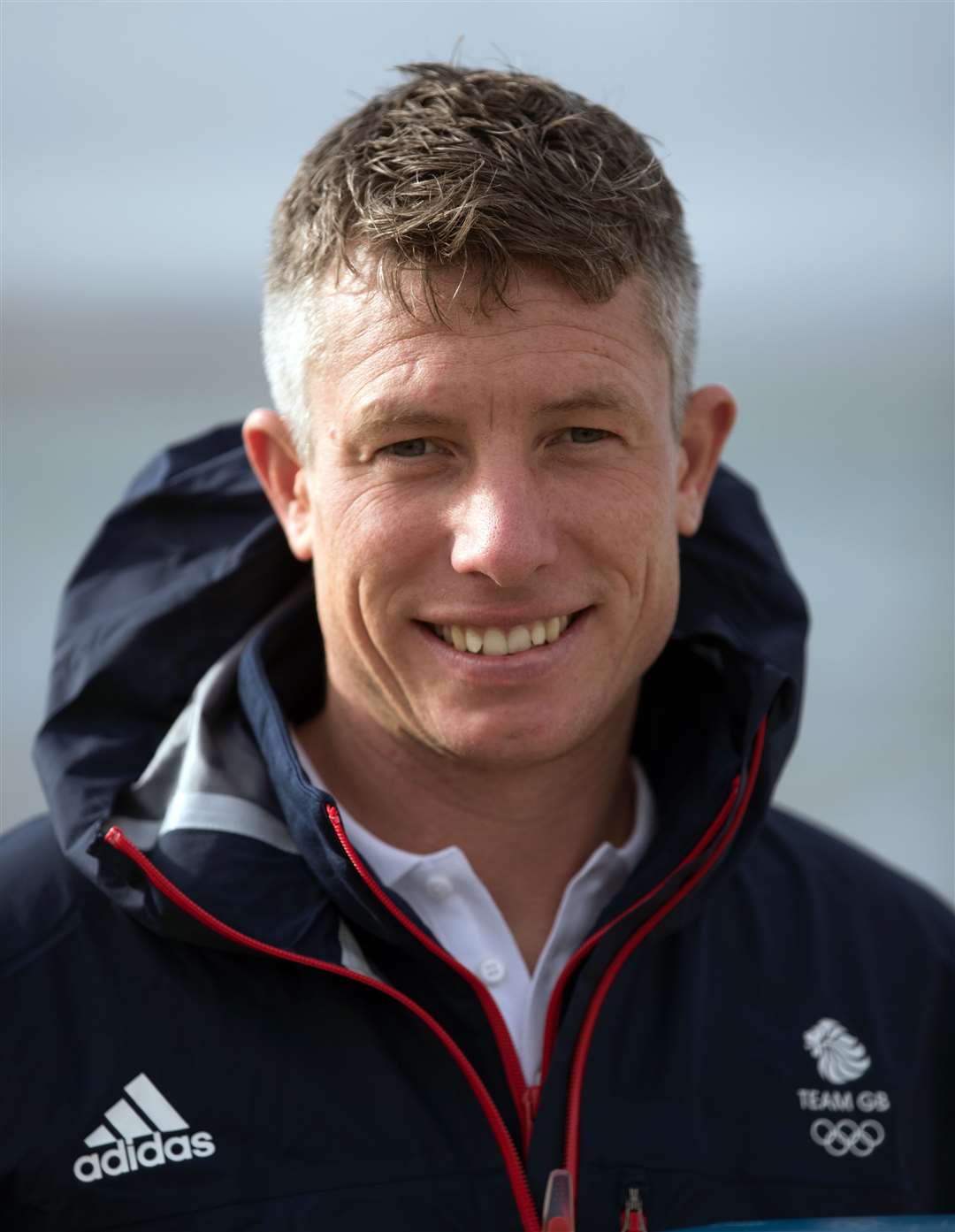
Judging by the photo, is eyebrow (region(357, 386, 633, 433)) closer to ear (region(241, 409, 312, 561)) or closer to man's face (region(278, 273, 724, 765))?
man's face (region(278, 273, 724, 765))

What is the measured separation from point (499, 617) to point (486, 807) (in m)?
0.27

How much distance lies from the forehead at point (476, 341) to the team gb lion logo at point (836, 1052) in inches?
29.8

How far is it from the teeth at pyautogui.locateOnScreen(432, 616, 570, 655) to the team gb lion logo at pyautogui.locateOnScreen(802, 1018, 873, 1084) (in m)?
0.55

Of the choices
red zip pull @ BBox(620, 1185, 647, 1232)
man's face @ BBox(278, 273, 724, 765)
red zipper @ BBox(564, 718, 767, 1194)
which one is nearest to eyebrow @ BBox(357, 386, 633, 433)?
man's face @ BBox(278, 273, 724, 765)

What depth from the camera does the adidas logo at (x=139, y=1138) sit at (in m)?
1.39

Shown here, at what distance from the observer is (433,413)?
4.87 feet

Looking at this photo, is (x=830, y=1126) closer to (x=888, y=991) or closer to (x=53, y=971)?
(x=888, y=991)

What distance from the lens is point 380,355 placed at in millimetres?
1504

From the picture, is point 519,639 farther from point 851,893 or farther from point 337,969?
point 851,893

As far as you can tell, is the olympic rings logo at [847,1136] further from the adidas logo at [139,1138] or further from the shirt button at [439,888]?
the adidas logo at [139,1138]

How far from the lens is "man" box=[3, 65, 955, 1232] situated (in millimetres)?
1439

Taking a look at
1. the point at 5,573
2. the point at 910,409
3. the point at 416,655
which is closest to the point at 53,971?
the point at 416,655

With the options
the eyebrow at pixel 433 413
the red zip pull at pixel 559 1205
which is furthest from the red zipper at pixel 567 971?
the eyebrow at pixel 433 413

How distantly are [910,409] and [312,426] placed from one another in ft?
10.5
